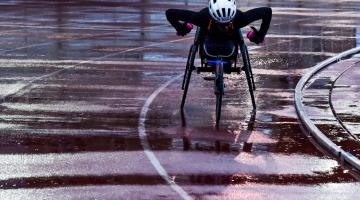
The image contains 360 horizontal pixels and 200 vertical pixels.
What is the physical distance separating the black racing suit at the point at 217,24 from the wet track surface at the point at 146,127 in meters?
1.25

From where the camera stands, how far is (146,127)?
40.0 feet

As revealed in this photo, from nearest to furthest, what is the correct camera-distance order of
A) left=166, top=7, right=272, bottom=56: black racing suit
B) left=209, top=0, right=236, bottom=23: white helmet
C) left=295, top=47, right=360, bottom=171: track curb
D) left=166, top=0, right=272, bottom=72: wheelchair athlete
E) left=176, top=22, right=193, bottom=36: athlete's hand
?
left=295, top=47, right=360, bottom=171: track curb
left=209, top=0, right=236, bottom=23: white helmet
left=166, top=0, right=272, bottom=72: wheelchair athlete
left=166, top=7, right=272, bottom=56: black racing suit
left=176, top=22, right=193, bottom=36: athlete's hand

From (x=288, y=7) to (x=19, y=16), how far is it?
46.9ft

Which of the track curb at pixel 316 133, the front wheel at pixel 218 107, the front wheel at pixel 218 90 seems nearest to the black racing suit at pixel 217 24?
the front wheel at pixel 218 90

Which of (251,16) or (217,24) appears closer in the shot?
(217,24)

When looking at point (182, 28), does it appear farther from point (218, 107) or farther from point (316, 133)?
point (316, 133)

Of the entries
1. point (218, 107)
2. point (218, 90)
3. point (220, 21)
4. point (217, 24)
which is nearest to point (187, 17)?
point (217, 24)

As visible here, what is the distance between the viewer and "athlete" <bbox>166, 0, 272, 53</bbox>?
12234 millimetres

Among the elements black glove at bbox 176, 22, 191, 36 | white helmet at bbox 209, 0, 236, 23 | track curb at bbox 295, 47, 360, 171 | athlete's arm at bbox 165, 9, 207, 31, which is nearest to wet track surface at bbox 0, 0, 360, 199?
track curb at bbox 295, 47, 360, 171

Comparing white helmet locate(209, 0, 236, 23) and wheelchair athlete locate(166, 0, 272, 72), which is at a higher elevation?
white helmet locate(209, 0, 236, 23)

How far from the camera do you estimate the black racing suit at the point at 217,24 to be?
12633 millimetres

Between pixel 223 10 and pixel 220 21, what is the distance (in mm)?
201

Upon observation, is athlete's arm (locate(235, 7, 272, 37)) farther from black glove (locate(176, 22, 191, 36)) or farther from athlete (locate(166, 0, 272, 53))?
black glove (locate(176, 22, 191, 36))

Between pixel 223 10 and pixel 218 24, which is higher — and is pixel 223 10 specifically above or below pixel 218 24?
above
